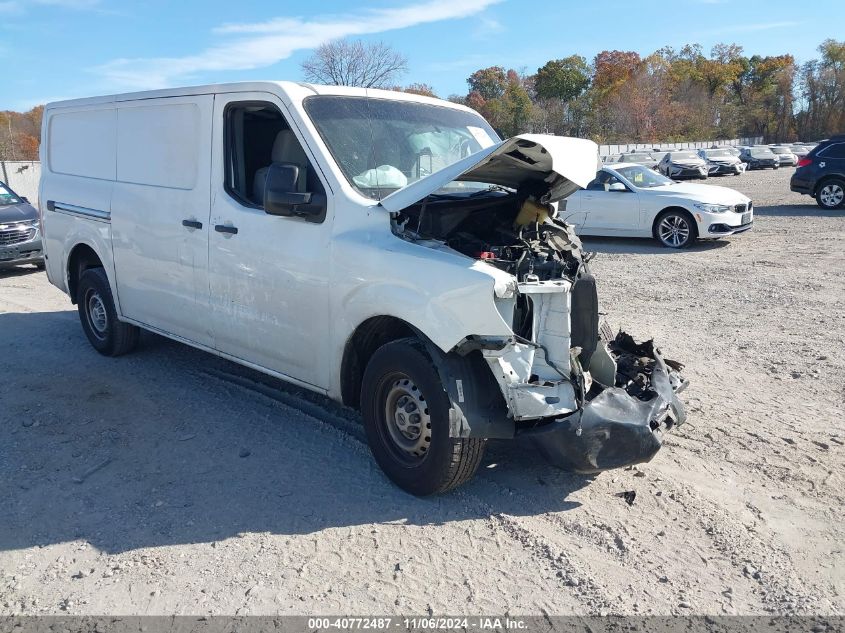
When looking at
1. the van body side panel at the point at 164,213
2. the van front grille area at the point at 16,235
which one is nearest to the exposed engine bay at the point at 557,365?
the van body side panel at the point at 164,213

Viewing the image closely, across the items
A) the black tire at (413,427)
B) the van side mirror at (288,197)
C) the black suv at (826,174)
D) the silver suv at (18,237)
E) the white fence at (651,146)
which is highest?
the white fence at (651,146)

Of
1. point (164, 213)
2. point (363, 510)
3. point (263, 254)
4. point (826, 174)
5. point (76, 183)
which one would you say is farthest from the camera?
point (826, 174)

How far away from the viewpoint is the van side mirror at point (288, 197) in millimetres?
4184

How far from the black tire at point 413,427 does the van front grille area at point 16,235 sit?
10.2m

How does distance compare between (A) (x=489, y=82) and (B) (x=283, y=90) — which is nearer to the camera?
(B) (x=283, y=90)

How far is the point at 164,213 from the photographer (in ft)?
17.8

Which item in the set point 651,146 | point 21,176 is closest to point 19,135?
point 21,176

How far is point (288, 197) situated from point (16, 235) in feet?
32.1

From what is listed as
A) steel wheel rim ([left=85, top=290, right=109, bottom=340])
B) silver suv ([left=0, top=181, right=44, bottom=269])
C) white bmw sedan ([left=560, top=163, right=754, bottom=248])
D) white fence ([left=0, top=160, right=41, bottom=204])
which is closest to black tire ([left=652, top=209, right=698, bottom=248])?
white bmw sedan ([left=560, top=163, right=754, bottom=248])

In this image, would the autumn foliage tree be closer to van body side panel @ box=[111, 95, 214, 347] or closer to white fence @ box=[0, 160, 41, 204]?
white fence @ box=[0, 160, 41, 204]

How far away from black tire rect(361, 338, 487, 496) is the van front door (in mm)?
487

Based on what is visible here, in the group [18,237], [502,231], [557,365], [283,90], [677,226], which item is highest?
[283,90]

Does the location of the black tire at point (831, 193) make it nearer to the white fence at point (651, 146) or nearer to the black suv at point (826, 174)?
the black suv at point (826, 174)

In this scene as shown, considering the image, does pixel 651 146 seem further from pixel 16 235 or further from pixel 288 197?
pixel 288 197
